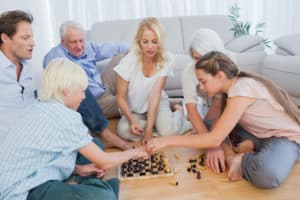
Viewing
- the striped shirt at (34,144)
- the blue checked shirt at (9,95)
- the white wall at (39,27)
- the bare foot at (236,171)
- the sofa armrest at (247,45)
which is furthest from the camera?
the white wall at (39,27)

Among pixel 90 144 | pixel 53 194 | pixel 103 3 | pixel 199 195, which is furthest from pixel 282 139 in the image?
pixel 103 3

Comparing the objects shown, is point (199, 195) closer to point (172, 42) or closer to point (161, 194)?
point (161, 194)

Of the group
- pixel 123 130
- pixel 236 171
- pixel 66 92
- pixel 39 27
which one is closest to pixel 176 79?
pixel 123 130

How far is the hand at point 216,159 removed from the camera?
1.85m

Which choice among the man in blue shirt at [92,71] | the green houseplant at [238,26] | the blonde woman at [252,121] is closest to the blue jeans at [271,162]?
the blonde woman at [252,121]

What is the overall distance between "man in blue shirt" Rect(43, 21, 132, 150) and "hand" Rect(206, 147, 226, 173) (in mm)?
525

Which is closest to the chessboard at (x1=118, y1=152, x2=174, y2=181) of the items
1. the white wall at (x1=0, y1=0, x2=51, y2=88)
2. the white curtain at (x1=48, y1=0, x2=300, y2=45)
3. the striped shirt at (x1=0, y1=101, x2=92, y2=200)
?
the striped shirt at (x1=0, y1=101, x2=92, y2=200)

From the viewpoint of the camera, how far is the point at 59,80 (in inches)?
55.7

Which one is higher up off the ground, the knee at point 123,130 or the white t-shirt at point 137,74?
the white t-shirt at point 137,74

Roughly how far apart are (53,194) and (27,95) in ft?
2.65

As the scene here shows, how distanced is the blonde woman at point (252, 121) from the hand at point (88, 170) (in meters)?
→ 0.28

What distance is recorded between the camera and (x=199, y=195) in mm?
1639

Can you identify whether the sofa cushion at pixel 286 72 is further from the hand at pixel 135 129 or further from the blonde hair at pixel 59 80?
the blonde hair at pixel 59 80

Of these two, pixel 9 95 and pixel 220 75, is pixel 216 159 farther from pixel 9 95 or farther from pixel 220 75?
pixel 9 95
